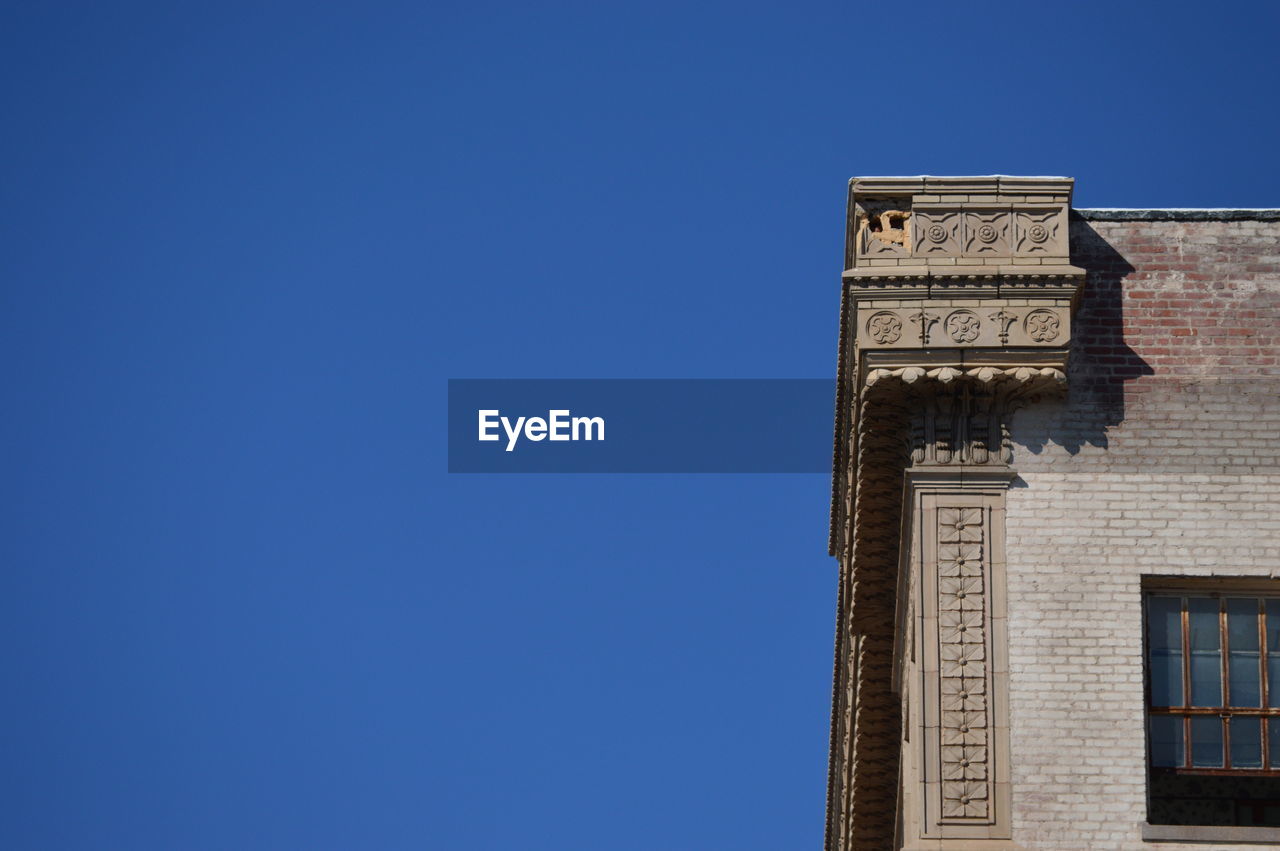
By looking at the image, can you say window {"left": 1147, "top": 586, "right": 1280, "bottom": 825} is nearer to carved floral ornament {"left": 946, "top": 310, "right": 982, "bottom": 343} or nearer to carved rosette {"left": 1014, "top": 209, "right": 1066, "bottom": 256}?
carved floral ornament {"left": 946, "top": 310, "right": 982, "bottom": 343}

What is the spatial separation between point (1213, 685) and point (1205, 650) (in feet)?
1.39

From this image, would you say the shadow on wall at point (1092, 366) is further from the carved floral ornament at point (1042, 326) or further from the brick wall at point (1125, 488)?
the carved floral ornament at point (1042, 326)

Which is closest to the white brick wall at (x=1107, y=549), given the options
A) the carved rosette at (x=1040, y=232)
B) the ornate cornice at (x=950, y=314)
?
the ornate cornice at (x=950, y=314)

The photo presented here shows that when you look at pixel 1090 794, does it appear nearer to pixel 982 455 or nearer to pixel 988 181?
pixel 982 455

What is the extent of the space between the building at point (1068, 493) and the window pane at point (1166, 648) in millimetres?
29

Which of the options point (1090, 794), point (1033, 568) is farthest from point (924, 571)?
point (1090, 794)

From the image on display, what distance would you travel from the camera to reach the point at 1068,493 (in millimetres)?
30844

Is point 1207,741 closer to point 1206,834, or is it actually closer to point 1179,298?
point 1206,834

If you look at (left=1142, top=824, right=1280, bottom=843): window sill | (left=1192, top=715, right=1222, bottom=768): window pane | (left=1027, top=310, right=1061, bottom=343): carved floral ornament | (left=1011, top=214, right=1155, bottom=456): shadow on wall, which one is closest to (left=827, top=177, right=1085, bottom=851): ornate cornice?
(left=1027, top=310, right=1061, bottom=343): carved floral ornament

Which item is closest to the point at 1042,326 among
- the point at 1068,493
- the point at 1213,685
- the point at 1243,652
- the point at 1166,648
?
the point at 1068,493

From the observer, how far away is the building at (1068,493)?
2970 centimetres

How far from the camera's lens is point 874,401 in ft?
104

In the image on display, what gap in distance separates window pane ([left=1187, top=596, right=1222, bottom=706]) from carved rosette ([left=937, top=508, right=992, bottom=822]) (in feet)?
8.40

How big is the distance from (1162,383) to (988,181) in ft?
10.7
